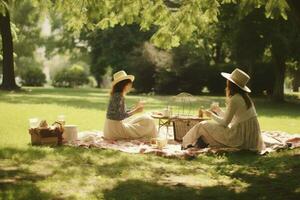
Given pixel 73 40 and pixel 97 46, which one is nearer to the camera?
pixel 97 46

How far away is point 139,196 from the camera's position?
723 cm

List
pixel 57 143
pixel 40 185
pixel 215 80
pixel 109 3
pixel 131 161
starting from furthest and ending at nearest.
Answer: pixel 215 80 → pixel 109 3 → pixel 57 143 → pixel 131 161 → pixel 40 185

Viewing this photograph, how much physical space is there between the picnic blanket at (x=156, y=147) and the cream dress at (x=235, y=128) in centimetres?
29

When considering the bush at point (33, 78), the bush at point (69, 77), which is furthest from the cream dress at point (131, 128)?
the bush at point (69, 77)

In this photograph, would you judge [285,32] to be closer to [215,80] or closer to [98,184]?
[215,80]

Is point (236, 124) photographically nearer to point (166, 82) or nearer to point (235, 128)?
point (235, 128)

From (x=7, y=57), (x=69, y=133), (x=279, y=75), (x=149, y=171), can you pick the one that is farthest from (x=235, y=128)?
(x=7, y=57)

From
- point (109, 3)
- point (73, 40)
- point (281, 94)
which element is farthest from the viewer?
point (73, 40)

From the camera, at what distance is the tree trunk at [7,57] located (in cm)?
3497

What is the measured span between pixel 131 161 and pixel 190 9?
497cm

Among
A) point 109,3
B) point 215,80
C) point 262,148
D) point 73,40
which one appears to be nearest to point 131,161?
point 262,148

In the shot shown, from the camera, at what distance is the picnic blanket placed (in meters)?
10.8

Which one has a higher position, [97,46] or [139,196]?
[97,46]

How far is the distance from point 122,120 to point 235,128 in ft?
9.59
